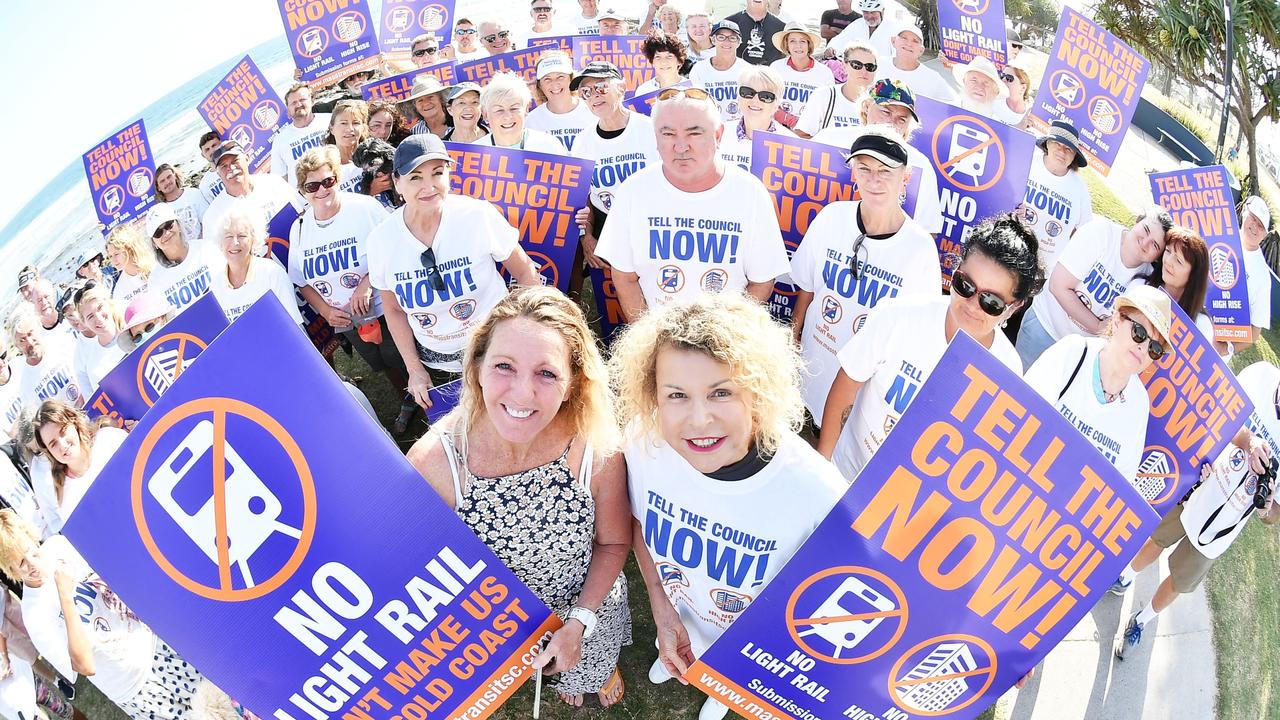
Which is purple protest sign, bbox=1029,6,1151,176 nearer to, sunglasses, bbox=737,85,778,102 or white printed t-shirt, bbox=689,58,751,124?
sunglasses, bbox=737,85,778,102

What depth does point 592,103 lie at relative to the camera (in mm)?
5566

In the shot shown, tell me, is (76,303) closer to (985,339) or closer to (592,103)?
(592,103)

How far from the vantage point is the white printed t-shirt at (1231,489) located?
3.85 meters

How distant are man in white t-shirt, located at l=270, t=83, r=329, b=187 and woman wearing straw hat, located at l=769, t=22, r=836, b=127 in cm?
462

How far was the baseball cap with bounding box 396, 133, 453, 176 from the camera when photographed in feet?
13.5

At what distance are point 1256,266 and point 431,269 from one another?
551 cm

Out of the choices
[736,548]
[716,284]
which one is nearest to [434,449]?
[736,548]

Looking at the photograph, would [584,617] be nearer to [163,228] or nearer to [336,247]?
[336,247]

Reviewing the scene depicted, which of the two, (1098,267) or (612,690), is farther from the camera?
(1098,267)

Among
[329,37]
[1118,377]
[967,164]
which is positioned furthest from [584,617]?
[329,37]

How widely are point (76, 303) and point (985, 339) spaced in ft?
18.1

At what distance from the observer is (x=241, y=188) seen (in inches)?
247

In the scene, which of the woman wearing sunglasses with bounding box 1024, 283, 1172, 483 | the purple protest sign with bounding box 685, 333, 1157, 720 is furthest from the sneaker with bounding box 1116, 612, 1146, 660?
the purple protest sign with bounding box 685, 333, 1157, 720

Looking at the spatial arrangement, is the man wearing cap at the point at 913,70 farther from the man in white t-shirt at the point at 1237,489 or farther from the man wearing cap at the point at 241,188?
the man wearing cap at the point at 241,188
